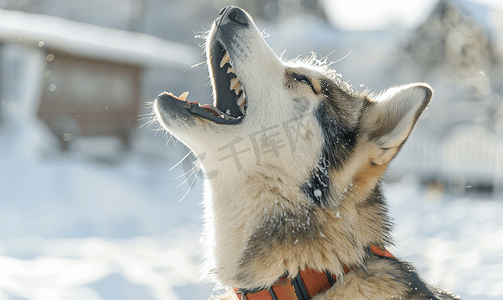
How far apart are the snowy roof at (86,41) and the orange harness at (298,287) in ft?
34.0

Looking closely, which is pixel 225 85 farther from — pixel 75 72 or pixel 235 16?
pixel 75 72

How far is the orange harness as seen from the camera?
1655 millimetres

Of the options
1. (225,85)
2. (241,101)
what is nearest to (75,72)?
(225,85)

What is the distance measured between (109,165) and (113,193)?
2.38 metres

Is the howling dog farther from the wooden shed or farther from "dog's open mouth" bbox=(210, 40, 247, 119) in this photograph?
the wooden shed

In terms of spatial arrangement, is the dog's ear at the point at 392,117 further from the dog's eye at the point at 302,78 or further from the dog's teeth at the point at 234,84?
the dog's teeth at the point at 234,84

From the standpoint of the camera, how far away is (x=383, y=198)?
2.05m

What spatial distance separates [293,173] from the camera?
6.32 ft

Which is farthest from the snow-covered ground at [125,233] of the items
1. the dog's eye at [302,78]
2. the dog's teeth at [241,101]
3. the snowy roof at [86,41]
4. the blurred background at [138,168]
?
the snowy roof at [86,41]

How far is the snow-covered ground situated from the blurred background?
1.2 inches

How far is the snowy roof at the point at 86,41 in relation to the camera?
372 inches

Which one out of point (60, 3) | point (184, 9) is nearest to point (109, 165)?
point (184, 9)

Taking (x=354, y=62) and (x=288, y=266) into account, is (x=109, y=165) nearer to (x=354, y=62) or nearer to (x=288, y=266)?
(x=288, y=266)

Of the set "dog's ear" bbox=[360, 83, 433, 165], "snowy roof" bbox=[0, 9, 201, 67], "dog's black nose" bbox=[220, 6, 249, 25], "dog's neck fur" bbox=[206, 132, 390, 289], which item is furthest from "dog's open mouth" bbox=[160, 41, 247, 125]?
"snowy roof" bbox=[0, 9, 201, 67]
